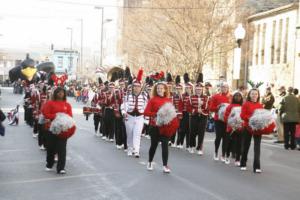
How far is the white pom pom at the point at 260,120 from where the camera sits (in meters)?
11.6

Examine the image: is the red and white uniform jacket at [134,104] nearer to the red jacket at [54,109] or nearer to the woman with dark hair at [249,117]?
the woman with dark hair at [249,117]

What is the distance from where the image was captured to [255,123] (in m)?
11.7

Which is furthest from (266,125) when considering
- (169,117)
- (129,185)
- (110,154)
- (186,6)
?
(186,6)

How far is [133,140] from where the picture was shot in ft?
45.4

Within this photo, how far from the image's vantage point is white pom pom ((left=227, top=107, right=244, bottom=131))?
1260 centimetres

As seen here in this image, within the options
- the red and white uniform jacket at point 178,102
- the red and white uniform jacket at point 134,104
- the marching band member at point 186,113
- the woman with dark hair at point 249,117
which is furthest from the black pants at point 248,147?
the red and white uniform jacket at point 178,102

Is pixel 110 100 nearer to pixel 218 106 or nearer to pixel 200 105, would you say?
pixel 200 105

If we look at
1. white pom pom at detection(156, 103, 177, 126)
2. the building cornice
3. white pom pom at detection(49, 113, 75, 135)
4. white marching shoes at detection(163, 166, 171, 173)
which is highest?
the building cornice

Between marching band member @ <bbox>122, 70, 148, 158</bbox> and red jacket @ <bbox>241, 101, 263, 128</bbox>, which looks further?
marching band member @ <bbox>122, 70, 148, 158</bbox>

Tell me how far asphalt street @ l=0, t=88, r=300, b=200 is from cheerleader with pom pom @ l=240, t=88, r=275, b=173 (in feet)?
1.23

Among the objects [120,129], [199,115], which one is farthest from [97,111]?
[199,115]

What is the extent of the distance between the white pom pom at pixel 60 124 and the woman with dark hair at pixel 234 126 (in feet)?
12.7

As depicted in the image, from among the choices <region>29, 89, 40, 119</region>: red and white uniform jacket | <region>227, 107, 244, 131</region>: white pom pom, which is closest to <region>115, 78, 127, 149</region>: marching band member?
<region>29, 89, 40, 119</region>: red and white uniform jacket

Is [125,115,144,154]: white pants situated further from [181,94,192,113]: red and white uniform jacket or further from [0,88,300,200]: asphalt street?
[181,94,192,113]: red and white uniform jacket
